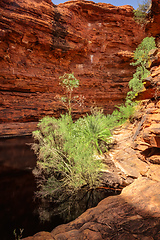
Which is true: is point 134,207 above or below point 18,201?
above

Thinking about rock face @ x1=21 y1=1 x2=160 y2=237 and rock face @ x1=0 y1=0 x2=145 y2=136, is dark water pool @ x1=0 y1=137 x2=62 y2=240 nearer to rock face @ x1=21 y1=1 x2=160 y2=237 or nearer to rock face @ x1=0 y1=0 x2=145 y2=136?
rock face @ x1=21 y1=1 x2=160 y2=237

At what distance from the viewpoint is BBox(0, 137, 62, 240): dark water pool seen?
6.91 ft

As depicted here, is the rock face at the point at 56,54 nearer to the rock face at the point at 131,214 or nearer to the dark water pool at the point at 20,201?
the dark water pool at the point at 20,201

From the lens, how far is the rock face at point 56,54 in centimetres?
1017

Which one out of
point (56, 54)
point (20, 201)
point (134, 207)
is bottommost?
point (20, 201)

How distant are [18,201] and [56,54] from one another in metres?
12.4

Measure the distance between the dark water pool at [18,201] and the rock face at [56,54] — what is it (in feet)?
20.8

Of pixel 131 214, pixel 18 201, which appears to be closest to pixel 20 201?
pixel 18 201

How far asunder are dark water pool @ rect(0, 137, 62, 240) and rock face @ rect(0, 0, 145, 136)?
249 inches

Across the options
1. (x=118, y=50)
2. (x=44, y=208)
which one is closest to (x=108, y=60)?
(x=118, y=50)

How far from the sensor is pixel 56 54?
12219 mm

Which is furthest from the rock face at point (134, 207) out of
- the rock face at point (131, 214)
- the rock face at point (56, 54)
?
the rock face at point (56, 54)

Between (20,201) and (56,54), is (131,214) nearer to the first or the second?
(20,201)

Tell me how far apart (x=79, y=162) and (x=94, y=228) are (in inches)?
68.8
